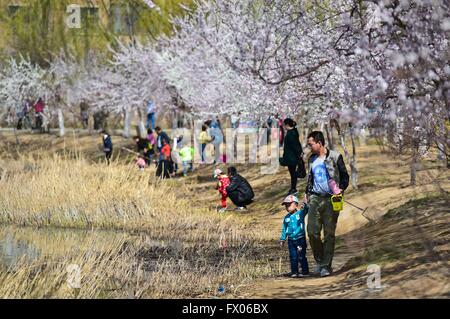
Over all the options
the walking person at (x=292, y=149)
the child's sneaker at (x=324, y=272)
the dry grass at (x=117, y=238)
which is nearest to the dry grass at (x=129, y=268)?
the dry grass at (x=117, y=238)

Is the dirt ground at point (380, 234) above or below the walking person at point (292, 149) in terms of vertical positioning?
below

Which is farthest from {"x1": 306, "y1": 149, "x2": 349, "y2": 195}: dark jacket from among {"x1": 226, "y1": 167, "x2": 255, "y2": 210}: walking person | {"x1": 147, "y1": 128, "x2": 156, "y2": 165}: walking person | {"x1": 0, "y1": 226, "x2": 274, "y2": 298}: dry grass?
{"x1": 147, "y1": 128, "x2": 156, "y2": 165}: walking person

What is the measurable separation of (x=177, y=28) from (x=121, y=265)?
28.2 metres

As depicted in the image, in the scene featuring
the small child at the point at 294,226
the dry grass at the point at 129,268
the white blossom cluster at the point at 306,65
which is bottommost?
the dry grass at the point at 129,268

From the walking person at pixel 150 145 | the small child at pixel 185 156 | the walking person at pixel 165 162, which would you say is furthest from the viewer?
the walking person at pixel 150 145

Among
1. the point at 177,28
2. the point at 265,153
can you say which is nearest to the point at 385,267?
the point at 265,153

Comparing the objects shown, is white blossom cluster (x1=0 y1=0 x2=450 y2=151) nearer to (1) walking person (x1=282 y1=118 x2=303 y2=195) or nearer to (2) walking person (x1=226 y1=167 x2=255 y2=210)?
(1) walking person (x1=282 y1=118 x2=303 y2=195)

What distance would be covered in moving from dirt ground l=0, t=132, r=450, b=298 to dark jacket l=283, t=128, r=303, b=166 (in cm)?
117

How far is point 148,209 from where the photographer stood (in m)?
22.5

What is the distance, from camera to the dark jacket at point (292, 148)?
22750 millimetres

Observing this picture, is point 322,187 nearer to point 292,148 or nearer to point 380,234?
point 380,234

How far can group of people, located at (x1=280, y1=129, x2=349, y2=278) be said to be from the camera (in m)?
13.5

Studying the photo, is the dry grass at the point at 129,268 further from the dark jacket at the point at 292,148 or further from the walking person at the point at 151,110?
the walking person at the point at 151,110

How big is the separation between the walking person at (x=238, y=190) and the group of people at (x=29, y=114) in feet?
100
